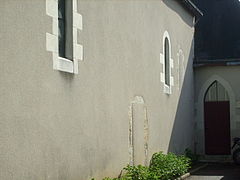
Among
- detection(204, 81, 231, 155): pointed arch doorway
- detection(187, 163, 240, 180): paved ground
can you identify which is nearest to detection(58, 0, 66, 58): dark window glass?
detection(187, 163, 240, 180): paved ground

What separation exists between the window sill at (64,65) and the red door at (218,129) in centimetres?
998

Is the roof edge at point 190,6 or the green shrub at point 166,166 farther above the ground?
the roof edge at point 190,6

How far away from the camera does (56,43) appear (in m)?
6.17

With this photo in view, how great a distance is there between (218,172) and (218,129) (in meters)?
3.43

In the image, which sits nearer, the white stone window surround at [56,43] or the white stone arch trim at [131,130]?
the white stone window surround at [56,43]

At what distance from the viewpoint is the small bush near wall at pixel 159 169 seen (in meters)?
8.46

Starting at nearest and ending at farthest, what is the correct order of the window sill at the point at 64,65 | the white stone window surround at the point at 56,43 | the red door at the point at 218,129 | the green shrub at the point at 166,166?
the white stone window surround at the point at 56,43, the window sill at the point at 64,65, the green shrub at the point at 166,166, the red door at the point at 218,129

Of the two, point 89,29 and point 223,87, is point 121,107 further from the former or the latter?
point 223,87

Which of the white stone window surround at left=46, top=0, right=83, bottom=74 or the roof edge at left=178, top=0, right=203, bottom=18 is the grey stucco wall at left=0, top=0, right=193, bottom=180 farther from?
the roof edge at left=178, top=0, right=203, bottom=18

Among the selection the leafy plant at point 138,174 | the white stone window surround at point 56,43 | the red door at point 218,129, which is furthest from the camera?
the red door at point 218,129

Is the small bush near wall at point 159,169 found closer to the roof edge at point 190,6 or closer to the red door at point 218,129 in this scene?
the red door at point 218,129

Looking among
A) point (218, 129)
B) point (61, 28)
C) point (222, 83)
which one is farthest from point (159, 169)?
point (222, 83)

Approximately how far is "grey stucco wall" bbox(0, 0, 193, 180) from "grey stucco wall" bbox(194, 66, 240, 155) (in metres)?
3.63

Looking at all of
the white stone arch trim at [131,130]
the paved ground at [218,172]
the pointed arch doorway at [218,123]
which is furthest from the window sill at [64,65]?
the pointed arch doorway at [218,123]
